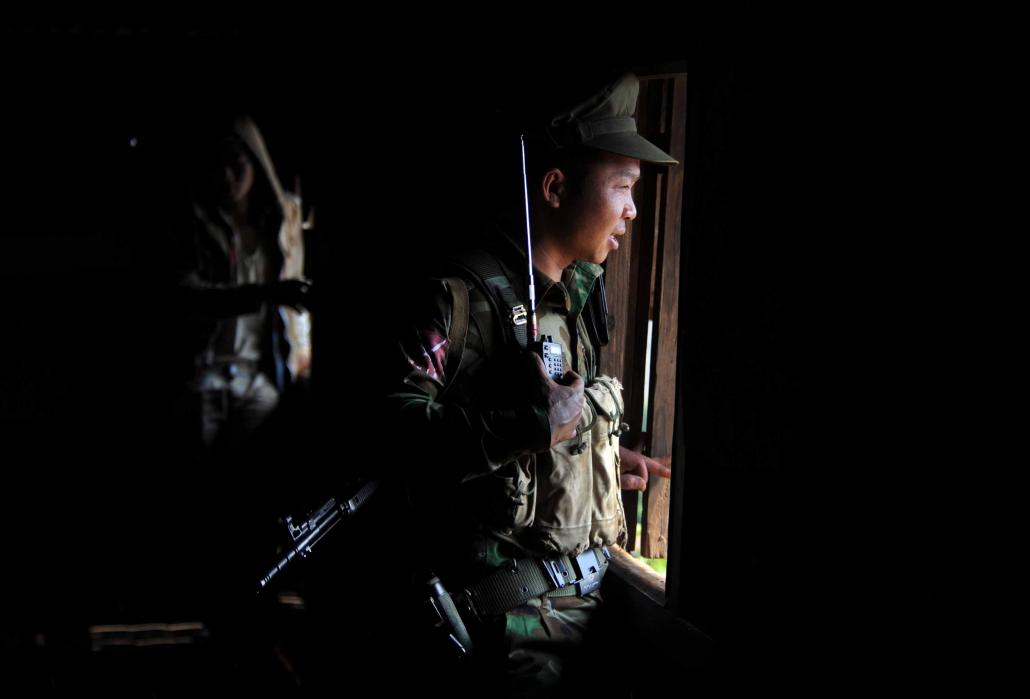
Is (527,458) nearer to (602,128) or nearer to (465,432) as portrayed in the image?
(465,432)

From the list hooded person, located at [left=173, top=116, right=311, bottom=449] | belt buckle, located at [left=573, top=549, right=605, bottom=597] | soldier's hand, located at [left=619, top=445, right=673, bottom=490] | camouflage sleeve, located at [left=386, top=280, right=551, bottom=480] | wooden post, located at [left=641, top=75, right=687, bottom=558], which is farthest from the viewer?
hooded person, located at [left=173, top=116, right=311, bottom=449]

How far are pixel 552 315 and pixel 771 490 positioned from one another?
803mm

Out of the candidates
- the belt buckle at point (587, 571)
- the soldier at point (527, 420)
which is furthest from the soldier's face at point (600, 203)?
the belt buckle at point (587, 571)

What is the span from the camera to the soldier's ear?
6.95 ft

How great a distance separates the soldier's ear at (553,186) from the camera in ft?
6.95

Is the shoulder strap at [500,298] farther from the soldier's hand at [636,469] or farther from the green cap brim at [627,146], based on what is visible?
the soldier's hand at [636,469]

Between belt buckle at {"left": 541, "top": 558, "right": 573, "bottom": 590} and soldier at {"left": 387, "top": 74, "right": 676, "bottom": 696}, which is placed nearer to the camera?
soldier at {"left": 387, "top": 74, "right": 676, "bottom": 696}

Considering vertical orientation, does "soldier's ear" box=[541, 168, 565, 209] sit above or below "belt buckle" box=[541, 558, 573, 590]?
above

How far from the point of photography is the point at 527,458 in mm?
1956

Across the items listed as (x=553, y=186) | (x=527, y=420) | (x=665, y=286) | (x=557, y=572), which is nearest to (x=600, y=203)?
(x=553, y=186)

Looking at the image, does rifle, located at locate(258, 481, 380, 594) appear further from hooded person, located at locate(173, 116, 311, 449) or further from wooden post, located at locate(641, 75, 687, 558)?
hooded person, located at locate(173, 116, 311, 449)

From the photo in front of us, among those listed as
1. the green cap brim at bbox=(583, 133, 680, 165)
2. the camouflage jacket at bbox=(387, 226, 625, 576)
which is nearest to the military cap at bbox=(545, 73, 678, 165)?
the green cap brim at bbox=(583, 133, 680, 165)

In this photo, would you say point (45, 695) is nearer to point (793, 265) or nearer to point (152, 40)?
point (793, 265)

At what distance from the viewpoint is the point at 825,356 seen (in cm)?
148
